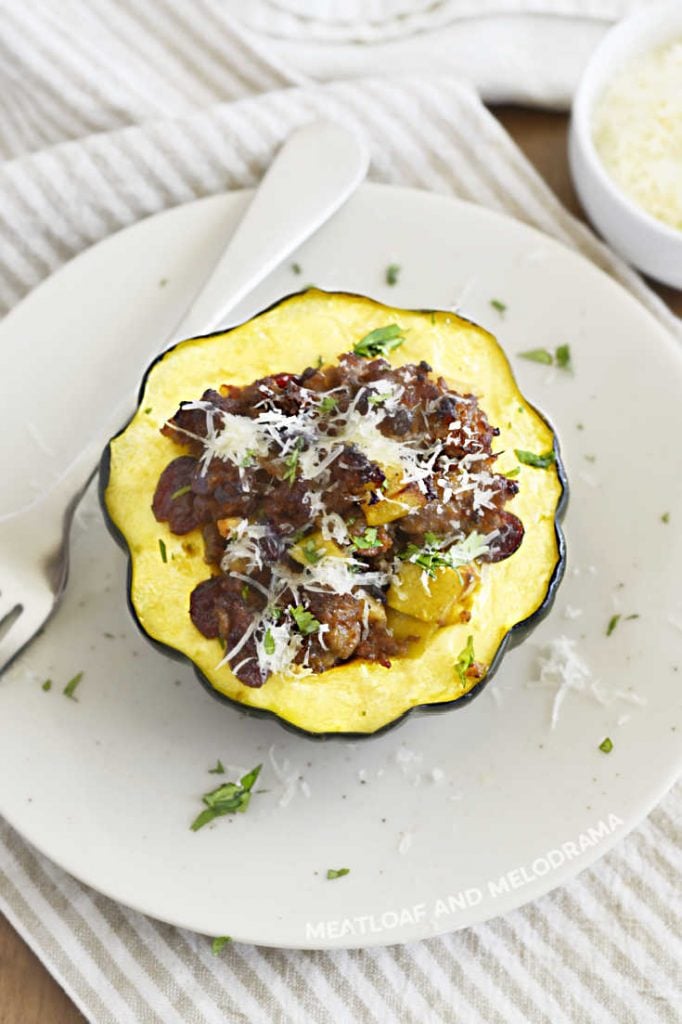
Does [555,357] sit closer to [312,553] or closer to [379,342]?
[379,342]

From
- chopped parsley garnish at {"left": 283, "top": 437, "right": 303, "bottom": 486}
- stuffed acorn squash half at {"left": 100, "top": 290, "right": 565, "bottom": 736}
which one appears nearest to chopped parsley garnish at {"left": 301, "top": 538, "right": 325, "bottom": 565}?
A: stuffed acorn squash half at {"left": 100, "top": 290, "right": 565, "bottom": 736}

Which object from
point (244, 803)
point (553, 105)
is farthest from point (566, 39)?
point (244, 803)

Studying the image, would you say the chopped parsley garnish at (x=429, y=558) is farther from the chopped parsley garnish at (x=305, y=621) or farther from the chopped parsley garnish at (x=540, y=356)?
the chopped parsley garnish at (x=540, y=356)

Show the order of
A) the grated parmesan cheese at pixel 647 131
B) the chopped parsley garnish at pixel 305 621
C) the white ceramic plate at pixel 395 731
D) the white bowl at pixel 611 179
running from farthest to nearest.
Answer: the grated parmesan cheese at pixel 647 131 < the white bowl at pixel 611 179 < the white ceramic plate at pixel 395 731 < the chopped parsley garnish at pixel 305 621

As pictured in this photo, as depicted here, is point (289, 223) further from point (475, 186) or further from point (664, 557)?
point (664, 557)

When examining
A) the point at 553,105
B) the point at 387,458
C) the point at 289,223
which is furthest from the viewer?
the point at 553,105

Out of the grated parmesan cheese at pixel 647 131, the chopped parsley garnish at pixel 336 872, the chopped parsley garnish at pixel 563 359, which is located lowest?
the chopped parsley garnish at pixel 336 872

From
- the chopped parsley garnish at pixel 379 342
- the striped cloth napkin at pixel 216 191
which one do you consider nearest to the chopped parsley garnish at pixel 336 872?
the striped cloth napkin at pixel 216 191

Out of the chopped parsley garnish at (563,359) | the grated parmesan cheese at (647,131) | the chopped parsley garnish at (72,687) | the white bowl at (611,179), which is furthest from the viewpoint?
the grated parmesan cheese at (647,131)

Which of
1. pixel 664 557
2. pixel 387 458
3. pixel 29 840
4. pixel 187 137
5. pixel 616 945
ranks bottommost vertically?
pixel 616 945
